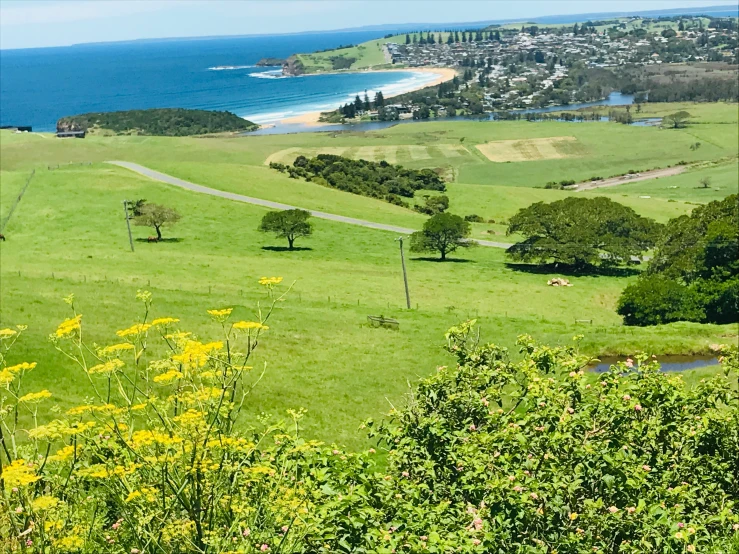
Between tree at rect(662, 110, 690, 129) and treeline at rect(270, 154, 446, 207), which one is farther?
tree at rect(662, 110, 690, 129)

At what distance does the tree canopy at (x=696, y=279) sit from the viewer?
4462 cm

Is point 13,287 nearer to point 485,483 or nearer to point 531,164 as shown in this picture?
point 485,483

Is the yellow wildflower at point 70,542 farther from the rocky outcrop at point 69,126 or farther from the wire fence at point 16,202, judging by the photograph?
the rocky outcrop at point 69,126

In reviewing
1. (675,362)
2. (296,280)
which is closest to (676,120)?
(675,362)

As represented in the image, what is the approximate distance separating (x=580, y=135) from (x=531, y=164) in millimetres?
33109

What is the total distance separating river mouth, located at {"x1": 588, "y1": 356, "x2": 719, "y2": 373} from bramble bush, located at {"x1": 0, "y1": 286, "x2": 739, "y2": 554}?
2104cm

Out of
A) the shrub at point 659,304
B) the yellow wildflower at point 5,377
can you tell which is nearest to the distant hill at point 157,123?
the shrub at point 659,304

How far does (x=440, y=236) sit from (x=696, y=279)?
74.0 feet

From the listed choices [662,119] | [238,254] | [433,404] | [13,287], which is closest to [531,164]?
[662,119]

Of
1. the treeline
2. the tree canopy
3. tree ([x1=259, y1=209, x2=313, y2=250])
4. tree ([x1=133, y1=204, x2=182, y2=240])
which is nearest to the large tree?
the tree canopy

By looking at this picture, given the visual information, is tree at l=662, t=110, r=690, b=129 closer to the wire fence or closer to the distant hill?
the distant hill

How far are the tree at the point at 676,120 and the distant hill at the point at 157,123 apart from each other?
104 m

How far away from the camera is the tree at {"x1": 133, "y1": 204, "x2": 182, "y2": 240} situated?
62719 millimetres

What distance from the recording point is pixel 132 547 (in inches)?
375
